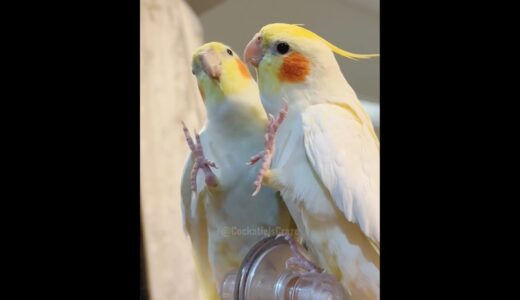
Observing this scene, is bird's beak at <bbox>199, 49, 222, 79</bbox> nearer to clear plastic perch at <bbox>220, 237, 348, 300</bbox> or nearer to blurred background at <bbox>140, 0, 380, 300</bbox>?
blurred background at <bbox>140, 0, 380, 300</bbox>

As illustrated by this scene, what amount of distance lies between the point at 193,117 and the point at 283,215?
0.27 meters

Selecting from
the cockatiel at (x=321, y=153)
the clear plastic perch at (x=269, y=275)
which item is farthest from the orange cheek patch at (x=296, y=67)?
the clear plastic perch at (x=269, y=275)

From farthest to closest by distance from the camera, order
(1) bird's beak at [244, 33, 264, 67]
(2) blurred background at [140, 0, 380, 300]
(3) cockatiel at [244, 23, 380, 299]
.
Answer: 1. (2) blurred background at [140, 0, 380, 300]
2. (1) bird's beak at [244, 33, 264, 67]
3. (3) cockatiel at [244, 23, 380, 299]

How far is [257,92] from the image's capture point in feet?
3.77

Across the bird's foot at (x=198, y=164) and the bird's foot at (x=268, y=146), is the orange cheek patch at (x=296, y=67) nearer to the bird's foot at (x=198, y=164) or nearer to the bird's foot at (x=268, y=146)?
the bird's foot at (x=268, y=146)

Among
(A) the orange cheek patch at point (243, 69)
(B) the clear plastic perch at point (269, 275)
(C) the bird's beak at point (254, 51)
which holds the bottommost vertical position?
(B) the clear plastic perch at point (269, 275)

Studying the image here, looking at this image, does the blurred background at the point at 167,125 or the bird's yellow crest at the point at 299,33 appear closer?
the bird's yellow crest at the point at 299,33

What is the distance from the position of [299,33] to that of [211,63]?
0.19 meters

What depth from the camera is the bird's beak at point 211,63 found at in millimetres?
1183

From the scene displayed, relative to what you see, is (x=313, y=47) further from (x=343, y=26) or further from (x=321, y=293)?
(x=321, y=293)

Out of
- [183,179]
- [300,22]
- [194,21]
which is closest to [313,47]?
[300,22]

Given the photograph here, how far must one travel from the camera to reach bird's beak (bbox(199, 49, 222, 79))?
1.18 metres

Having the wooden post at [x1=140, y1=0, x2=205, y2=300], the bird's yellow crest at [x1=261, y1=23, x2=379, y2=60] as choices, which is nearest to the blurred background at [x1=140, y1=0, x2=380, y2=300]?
the wooden post at [x1=140, y1=0, x2=205, y2=300]
